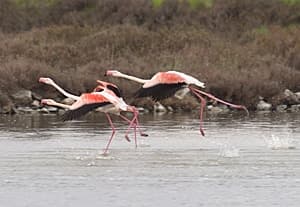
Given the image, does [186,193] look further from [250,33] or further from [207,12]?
[207,12]

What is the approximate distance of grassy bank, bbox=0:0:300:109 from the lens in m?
32.9

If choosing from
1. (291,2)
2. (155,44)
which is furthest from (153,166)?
(291,2)

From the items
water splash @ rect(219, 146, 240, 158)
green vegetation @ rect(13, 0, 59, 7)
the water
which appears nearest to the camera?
the water

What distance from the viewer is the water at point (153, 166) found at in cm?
1278

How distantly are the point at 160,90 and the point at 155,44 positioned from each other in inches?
866

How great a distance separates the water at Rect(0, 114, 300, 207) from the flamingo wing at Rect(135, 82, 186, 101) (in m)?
1.04

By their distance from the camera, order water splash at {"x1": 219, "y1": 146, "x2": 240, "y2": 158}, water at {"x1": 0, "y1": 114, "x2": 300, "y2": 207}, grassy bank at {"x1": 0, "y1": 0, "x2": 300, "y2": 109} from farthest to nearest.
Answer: grassy bank at {"x1": 0, "y1": 0, "x2": 300, "y2": 109} < water splash at {"x1": 219, "y1": 146, "x2": 240, "y2": 158} < water at {"x1": 0, "y1": 114, "x2": 300, "y2": 207}

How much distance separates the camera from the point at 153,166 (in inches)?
624

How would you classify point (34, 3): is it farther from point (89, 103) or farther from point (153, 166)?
point (153, 166)

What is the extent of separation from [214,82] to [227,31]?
529 inches

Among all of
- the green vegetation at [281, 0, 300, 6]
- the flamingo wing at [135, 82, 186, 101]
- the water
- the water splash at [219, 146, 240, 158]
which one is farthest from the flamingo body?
the green vegetation at [281, 0, 300, 6]

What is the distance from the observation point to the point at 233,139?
20422mm

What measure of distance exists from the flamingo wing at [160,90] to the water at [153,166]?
104cm

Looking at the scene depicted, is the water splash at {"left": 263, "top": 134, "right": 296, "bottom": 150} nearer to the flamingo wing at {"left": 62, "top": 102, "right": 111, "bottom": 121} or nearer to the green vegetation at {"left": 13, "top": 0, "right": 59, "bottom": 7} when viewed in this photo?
the flamingo wing at {"left": 62, "top": 102, "right": 111, "bottom": 121}
